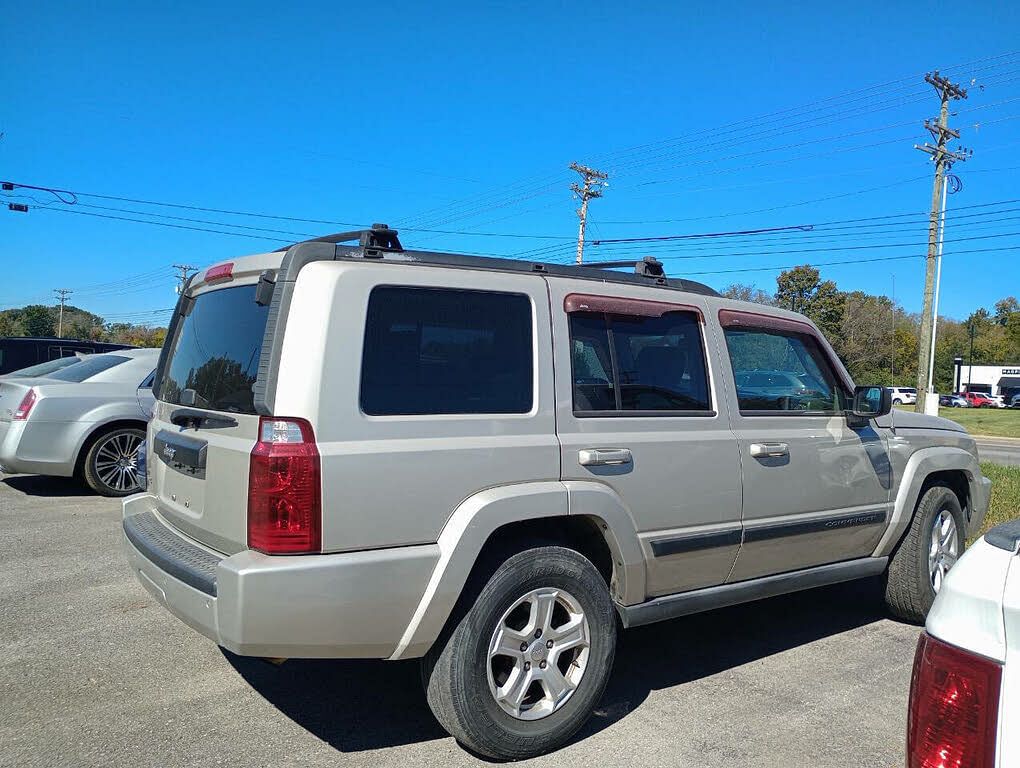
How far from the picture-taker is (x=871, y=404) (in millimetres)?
4738

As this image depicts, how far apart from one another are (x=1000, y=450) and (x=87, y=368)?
949 inches

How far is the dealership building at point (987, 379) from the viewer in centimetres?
7362

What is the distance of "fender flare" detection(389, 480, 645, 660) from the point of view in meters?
3.10

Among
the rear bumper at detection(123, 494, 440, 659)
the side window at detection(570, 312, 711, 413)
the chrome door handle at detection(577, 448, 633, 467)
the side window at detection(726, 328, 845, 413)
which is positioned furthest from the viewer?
the side window at detection(726, 328, 845, 413)

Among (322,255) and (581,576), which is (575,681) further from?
(322,255)

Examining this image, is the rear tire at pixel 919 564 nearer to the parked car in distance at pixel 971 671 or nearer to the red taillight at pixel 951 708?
the parked car in distance at pixel 971 671

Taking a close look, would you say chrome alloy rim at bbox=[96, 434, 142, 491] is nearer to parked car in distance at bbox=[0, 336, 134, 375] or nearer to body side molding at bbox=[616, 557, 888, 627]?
parked car in distance at bbox=[0, 336, 134, 375]

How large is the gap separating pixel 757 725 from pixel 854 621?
6.82 ft

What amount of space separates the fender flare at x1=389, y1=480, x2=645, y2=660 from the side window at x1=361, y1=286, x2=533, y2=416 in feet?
1.23

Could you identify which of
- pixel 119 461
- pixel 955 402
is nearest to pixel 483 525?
pixel 119 461

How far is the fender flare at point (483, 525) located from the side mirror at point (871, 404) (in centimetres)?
193

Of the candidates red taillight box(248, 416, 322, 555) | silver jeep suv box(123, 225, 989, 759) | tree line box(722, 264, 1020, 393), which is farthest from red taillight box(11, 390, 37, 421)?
tree line box(722, 264, 1020, 393)

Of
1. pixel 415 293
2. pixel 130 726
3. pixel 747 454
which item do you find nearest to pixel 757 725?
pixel 747 454

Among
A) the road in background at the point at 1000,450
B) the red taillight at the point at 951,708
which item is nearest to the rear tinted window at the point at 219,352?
the red taillight at the point at 951,708
